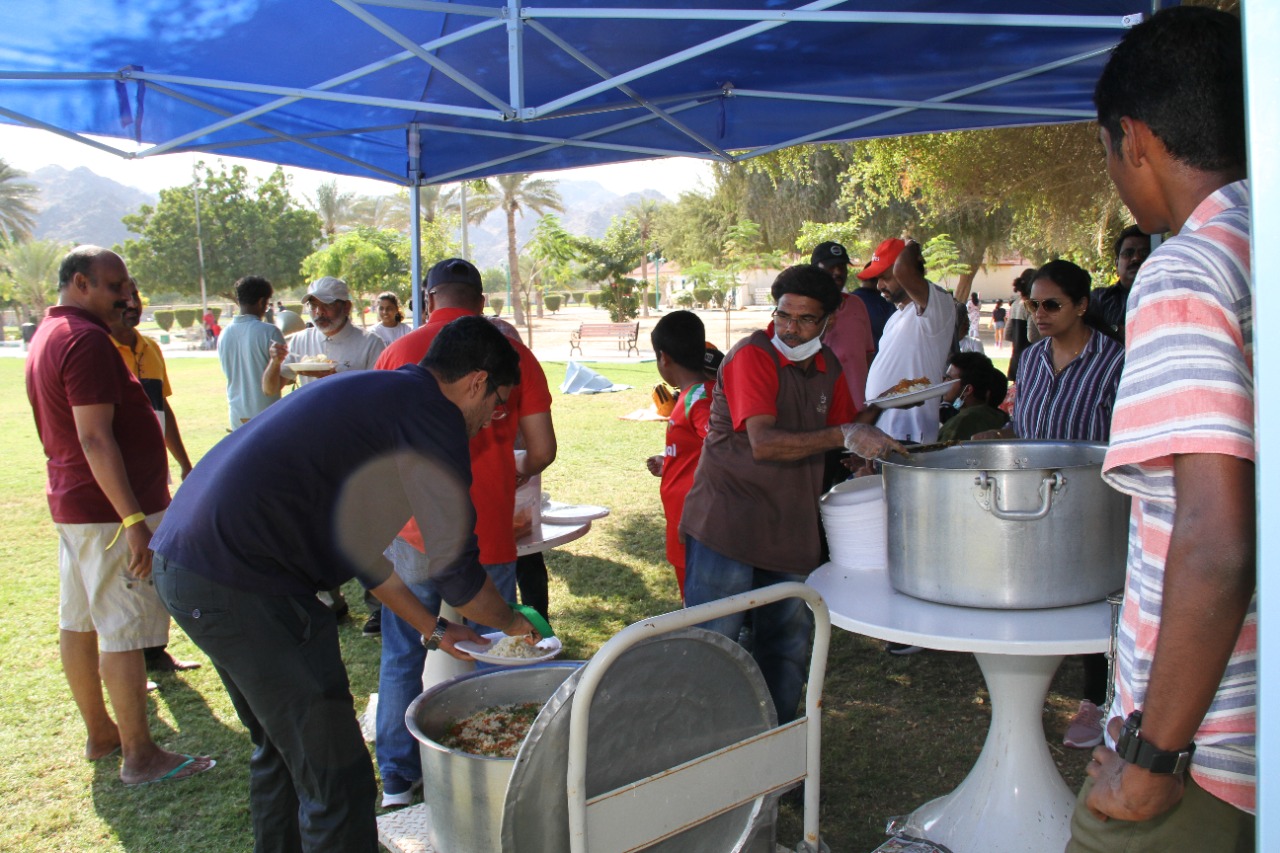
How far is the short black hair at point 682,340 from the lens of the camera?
384cm

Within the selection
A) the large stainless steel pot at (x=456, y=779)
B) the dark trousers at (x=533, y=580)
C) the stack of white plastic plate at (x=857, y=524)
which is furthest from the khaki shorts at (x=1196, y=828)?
the dark trousers at (x=533, y=580)

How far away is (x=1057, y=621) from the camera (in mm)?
2412

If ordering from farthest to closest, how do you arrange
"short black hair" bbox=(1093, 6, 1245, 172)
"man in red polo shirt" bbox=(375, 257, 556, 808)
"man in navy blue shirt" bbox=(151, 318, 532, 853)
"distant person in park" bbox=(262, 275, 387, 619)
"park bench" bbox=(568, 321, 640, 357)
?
"park bench" bbox=(568, 321, 640, 357) < "distant person in park" bbox=(262, 275, 387, 619) < "man in red polo shirt" bbox=(375, 257, 556, 808) < "man in navy blue shirt" bbox=(151, 318, 532, 853) < "short black hair" bbox=(1093, 6, 1245, 172)

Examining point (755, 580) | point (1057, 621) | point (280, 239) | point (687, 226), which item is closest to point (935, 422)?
point (755, 580)

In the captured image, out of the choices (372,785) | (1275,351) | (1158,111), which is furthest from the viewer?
(372,785)

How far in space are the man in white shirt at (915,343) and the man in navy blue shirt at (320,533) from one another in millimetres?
3466

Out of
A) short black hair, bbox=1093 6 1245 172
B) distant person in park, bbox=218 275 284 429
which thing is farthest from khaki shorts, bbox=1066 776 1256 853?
distant person in park, bbox=218 275 284 429

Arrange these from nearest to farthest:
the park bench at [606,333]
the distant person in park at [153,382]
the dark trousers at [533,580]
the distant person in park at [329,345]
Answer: the distant person in park at [153,382], the dark trousers at [533,580], the distant person in park at [329,345], the park bench at [606,333]

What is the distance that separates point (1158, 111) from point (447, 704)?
222cm

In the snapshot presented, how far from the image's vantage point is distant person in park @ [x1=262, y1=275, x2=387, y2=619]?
5.83 meters

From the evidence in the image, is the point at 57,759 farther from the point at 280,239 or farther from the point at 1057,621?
the point at 280,239

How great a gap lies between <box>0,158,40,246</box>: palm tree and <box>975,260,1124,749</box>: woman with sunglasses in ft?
253

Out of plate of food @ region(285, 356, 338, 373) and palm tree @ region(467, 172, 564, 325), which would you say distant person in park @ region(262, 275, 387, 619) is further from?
palm tree @ region(467, 172, 564, 325)

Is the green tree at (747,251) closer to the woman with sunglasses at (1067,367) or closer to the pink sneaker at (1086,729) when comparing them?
the woman with sunglasses at (1067,367)
